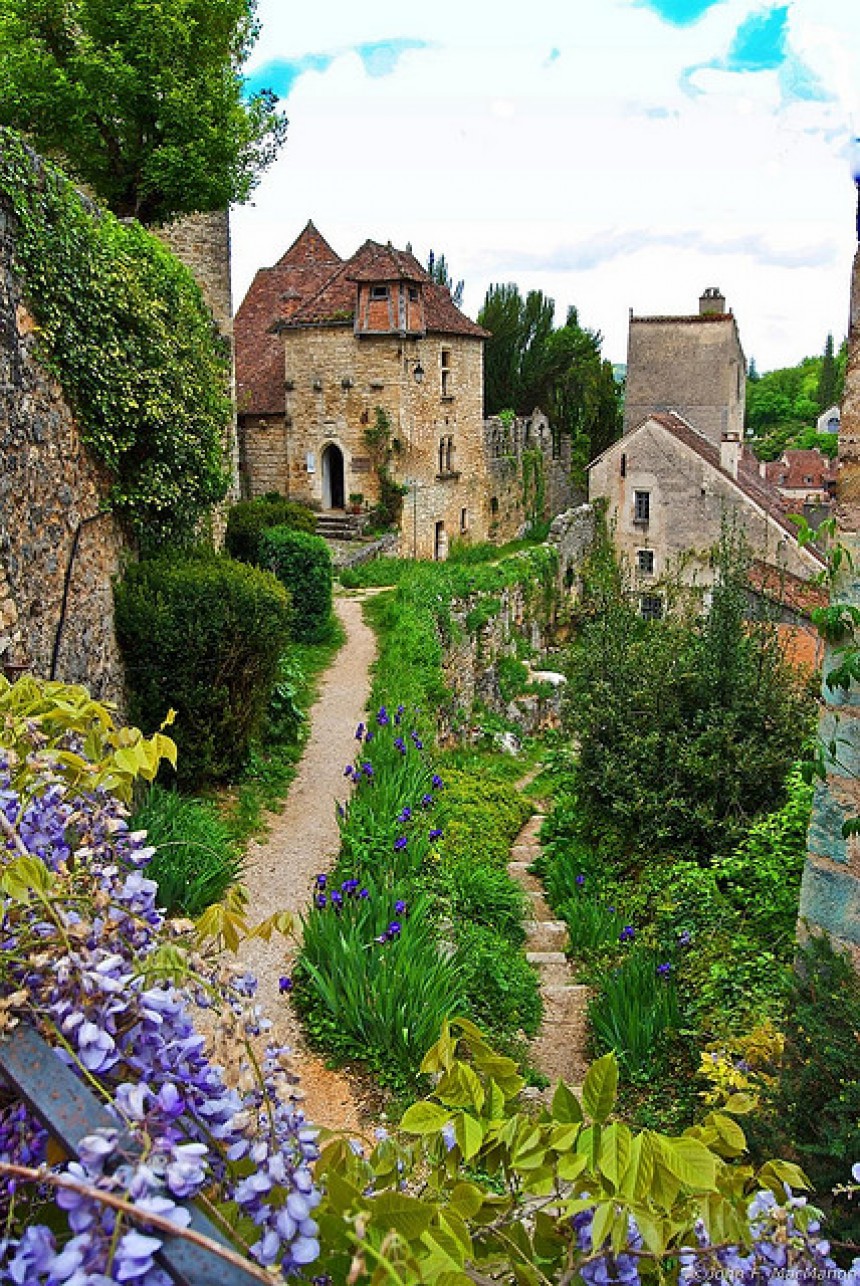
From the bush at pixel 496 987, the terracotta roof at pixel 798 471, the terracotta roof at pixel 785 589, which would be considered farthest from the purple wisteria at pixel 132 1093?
the terracotta roof at pixel 798 471

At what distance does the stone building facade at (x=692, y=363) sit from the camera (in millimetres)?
27516

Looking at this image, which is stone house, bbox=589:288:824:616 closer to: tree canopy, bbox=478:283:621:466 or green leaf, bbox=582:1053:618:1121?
tree canopy, bbox=478:283:621:466

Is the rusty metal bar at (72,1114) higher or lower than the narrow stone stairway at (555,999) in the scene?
higher

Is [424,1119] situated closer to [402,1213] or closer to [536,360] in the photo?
[402,1213]

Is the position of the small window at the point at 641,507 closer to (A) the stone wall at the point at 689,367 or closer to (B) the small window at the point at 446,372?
(A) the stone wall at the point at 689,367

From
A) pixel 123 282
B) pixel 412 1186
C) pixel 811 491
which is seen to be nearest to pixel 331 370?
pixel 123 282

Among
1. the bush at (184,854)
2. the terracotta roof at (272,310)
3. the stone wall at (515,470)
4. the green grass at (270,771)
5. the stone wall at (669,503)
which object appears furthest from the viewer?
the stone wall at (515,470)

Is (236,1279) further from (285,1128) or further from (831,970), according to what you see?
(831,970)

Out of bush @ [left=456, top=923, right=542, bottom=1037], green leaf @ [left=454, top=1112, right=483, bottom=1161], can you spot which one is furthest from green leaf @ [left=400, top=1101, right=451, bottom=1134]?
bush @ [left=456, top=923, right=542, bottom=1037]

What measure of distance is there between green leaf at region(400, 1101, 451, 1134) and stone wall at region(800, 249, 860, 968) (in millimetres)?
2809

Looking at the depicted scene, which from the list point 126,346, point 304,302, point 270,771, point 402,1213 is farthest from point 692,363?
point 402,1213

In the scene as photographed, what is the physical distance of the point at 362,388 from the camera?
950 inches

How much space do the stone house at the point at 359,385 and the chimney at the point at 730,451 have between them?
6.42 m

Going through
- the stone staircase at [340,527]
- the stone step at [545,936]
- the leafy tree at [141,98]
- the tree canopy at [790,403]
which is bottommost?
the stone step at [545,936]
